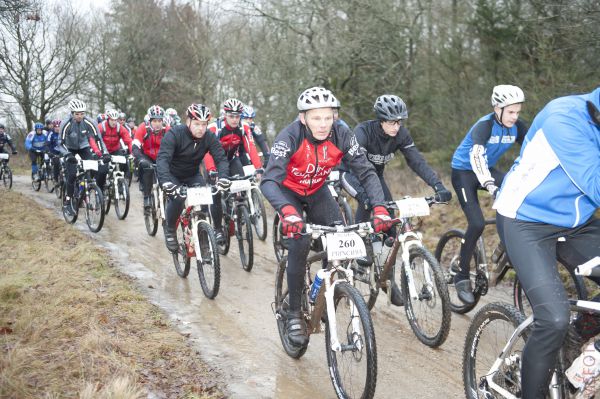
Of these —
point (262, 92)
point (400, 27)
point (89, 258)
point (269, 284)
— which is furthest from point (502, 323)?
point (262, 92)

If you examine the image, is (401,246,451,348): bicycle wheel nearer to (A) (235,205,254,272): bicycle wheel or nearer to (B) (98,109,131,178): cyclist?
(A) (235,205,254,272): bicycle wheel

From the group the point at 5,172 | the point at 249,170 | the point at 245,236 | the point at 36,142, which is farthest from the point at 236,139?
the point at 36,142

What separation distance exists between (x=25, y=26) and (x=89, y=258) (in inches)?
996

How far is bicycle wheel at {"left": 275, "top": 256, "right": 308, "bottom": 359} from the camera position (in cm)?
492

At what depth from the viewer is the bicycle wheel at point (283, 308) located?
16.1 ft

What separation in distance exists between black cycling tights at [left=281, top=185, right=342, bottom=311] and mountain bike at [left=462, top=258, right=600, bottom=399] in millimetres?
1488

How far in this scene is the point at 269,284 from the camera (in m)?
7.50

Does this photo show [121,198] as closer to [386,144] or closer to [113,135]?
[113,135]

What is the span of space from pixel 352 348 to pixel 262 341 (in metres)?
1.67

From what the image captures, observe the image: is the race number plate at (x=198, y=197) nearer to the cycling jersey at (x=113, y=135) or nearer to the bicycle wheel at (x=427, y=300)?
the bicycle wheel at (x=427, y=300)

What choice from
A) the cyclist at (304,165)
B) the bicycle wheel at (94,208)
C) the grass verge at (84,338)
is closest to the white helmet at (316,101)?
the cyclist at (304,165)

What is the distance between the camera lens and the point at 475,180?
6207 millimetres

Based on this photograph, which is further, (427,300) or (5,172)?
(5,172)

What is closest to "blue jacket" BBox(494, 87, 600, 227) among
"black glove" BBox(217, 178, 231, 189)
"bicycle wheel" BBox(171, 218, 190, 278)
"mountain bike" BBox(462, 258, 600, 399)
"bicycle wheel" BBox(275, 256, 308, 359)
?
"mountain bike" BBox(462, 258, 600, 399)
